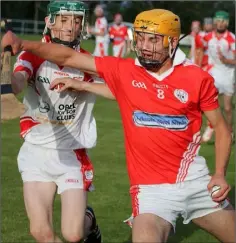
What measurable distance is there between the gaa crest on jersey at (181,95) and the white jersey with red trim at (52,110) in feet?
3.56

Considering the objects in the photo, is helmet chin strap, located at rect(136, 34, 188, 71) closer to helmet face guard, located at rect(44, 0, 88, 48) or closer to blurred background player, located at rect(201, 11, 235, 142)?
helmet face guard, located at rect(44, 0, 88, 48)

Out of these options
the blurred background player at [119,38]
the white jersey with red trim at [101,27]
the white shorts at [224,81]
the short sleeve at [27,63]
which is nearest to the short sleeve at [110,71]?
the short sleeve at [27,63]

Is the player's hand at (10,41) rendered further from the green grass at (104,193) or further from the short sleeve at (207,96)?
the green grass at (104,193)

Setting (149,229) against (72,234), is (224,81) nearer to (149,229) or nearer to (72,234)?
→ (72,234)

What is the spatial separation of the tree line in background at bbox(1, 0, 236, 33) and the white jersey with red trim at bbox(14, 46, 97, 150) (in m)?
37.1

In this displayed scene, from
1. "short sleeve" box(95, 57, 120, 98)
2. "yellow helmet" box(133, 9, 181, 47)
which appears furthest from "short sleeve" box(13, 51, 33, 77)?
"yellow helmet" box(133, 9, 181, 47)

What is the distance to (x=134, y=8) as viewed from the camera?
49.8 meters

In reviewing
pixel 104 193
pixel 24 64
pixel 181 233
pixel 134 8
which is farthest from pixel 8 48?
pixel 134 8

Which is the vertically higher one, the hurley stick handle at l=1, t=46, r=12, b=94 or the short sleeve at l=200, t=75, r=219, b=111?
the hurley stick handle at l=1, t=46, r=12, b=94

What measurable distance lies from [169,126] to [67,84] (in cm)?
101

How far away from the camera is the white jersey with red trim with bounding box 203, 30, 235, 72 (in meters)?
16.4

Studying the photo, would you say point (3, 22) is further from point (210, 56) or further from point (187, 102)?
point (210, 56)

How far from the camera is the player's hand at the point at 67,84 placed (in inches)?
256

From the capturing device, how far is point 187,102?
596 centimetres
